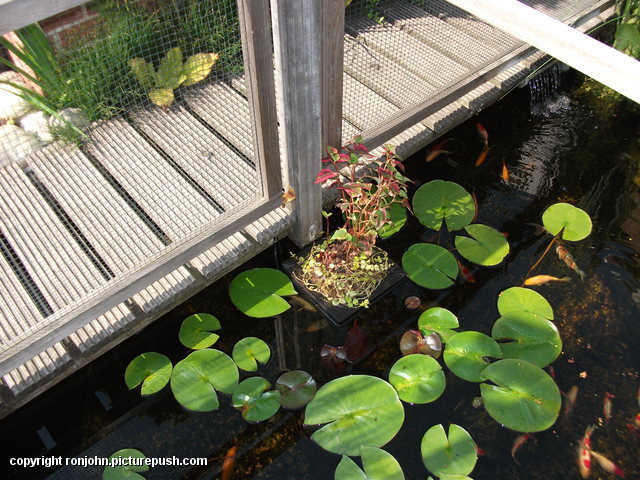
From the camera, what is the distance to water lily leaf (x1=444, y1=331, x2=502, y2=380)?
183 centimetres

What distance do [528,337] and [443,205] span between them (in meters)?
0.67

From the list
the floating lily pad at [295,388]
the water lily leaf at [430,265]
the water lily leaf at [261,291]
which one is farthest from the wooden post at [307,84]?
the floating lily pad at [295,388]

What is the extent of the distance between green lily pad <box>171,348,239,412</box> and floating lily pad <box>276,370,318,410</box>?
16 centimetres

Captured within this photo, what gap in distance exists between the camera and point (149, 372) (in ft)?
6.06

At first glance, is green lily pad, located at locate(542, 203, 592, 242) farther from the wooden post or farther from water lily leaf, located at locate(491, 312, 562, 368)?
the wooden post

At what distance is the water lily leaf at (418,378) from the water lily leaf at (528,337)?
0.87 ft

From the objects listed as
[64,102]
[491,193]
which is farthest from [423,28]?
[64,102]

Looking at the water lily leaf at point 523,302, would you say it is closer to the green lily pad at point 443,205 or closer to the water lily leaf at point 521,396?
the water lily leaf at point 521,396

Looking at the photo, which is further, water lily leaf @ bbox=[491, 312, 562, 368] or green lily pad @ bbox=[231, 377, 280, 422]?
water lily leaf @ bbox=[491, 312, 562, 368]

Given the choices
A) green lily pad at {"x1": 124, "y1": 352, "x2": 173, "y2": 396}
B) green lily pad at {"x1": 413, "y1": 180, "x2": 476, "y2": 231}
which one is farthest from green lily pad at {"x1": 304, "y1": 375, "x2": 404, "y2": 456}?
green lily pad at {"x1": 413, "y1": 180, "x2": 476, "y2": 231}

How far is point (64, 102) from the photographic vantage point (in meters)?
2.16

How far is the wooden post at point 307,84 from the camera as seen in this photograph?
1396 millimetres

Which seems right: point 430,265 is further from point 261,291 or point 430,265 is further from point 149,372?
point 149,372

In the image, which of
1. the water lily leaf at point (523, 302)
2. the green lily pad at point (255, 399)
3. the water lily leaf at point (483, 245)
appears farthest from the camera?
the water lily leaf at point (483, 245)
